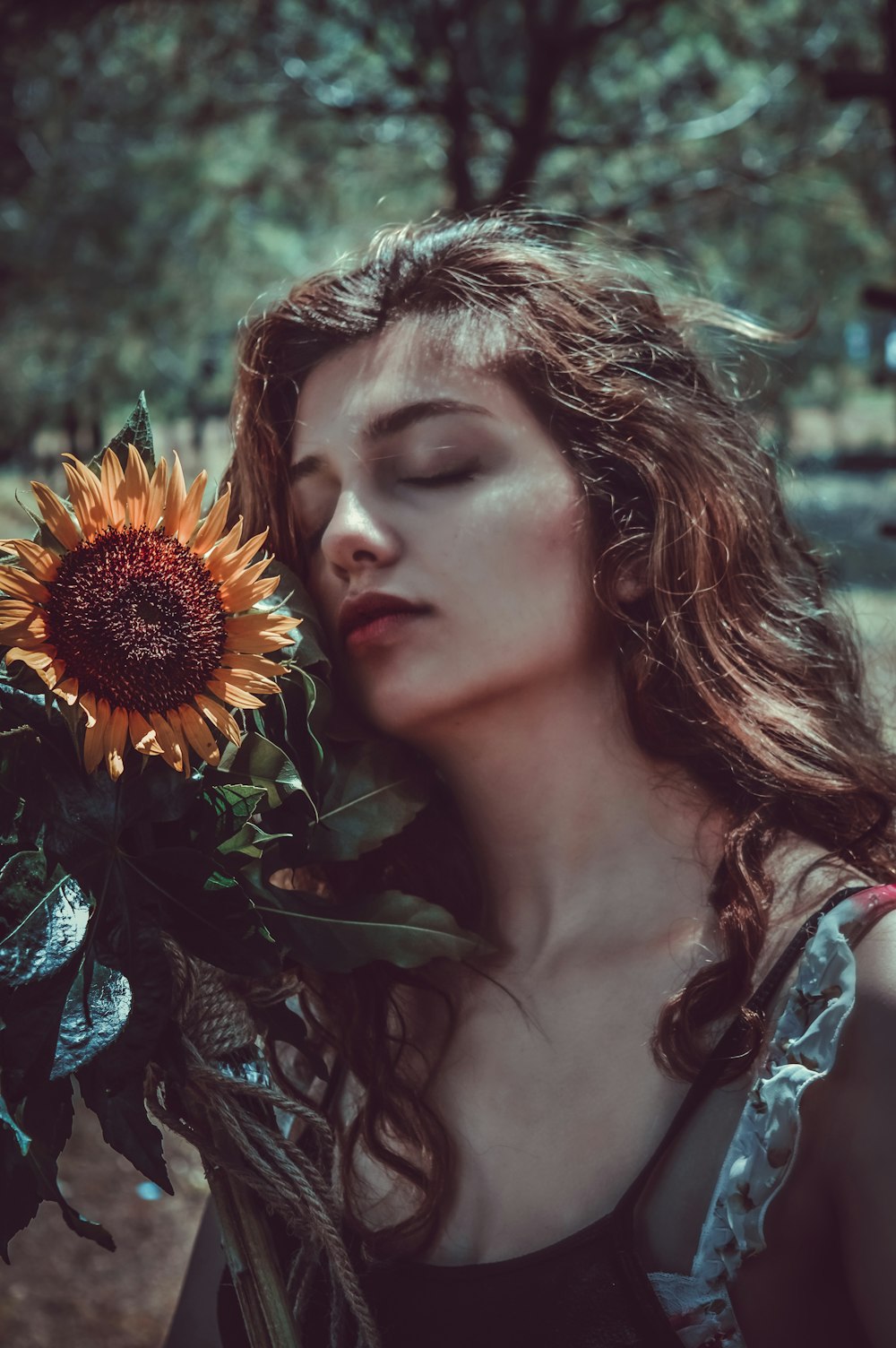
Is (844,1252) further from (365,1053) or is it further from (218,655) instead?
(218,655)

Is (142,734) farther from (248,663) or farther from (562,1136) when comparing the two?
(562,1136)

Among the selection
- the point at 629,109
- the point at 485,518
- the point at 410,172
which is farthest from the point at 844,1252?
the point at 410,172

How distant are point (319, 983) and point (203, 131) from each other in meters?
6.92

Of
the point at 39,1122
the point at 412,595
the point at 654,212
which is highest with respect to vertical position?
the point at 654,212

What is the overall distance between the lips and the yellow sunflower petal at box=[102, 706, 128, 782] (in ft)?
1.62

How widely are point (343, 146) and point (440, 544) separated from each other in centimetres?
699

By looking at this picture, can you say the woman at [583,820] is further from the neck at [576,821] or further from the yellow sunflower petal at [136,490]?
the yellow sunflower petal at [136,490]

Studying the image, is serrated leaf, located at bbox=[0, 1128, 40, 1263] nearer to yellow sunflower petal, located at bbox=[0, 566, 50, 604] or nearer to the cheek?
yellow sunflower petal, located at bbox=[0, 566, 50, 604]

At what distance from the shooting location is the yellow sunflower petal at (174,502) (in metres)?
1.26

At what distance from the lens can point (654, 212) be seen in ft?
25.4

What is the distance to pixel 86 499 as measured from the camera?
1.24 meters

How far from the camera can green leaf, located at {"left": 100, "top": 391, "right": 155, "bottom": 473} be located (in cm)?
132

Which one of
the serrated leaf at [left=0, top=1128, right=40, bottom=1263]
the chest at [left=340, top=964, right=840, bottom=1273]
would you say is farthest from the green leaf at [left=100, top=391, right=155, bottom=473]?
the chest at [left=340, top=964, right=840, bottom=1273]

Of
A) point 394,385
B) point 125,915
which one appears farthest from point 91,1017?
point 394,385
